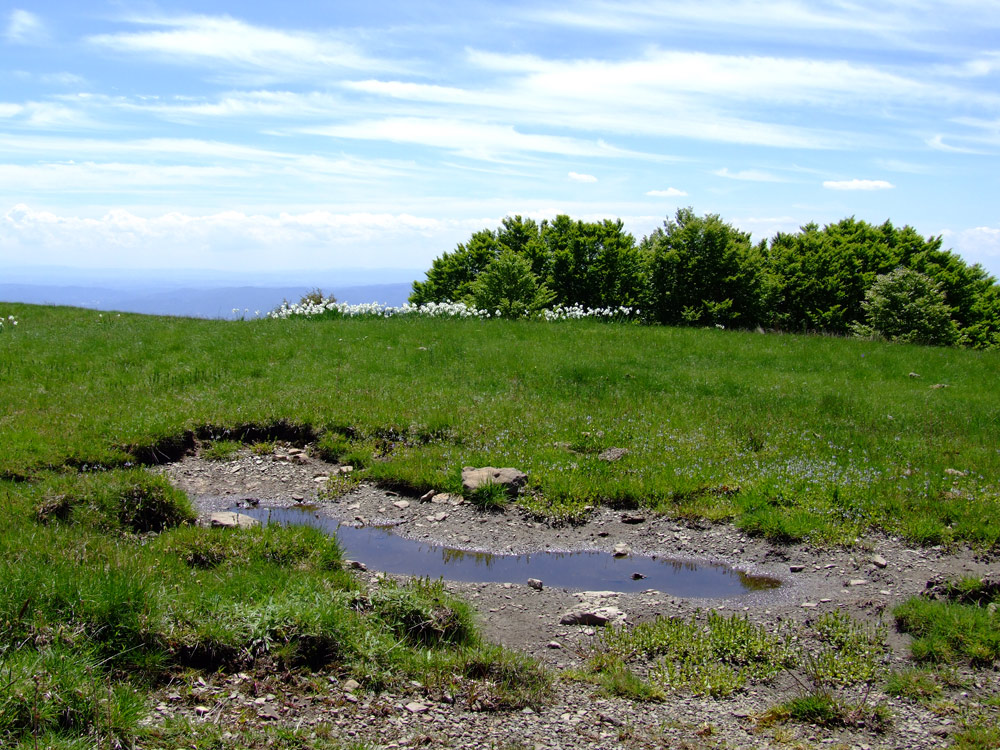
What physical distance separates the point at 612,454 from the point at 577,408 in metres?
2.45

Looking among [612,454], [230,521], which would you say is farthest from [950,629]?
[230,521]

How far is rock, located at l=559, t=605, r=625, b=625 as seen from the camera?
6.76 metres

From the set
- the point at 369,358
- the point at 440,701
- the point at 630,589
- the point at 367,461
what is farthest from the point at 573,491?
the point at 369,358

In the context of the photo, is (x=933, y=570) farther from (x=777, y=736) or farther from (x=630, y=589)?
(x=777, y=736)

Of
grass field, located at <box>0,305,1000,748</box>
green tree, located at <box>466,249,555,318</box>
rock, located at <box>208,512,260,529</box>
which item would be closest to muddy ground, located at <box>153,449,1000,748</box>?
grass field, located at <box>0,305,1000,748</box>

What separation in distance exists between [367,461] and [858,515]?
6559 millimetres

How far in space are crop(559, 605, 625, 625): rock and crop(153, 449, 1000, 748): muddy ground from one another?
83 millimetres

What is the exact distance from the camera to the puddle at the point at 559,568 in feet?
25.6

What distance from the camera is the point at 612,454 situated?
11.1 metres

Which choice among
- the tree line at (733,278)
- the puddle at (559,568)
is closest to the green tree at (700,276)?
the tree line at (733,278)

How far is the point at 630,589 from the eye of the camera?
771cm

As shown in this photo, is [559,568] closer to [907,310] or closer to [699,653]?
[699,653]

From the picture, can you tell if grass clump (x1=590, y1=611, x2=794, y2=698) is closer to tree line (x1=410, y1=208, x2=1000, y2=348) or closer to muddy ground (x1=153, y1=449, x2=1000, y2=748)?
muddy ground (x1=153, y1=449, x2=1000, y2=748)

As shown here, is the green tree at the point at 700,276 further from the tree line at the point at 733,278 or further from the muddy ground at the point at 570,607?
the muddy ground at the point at 570,607
